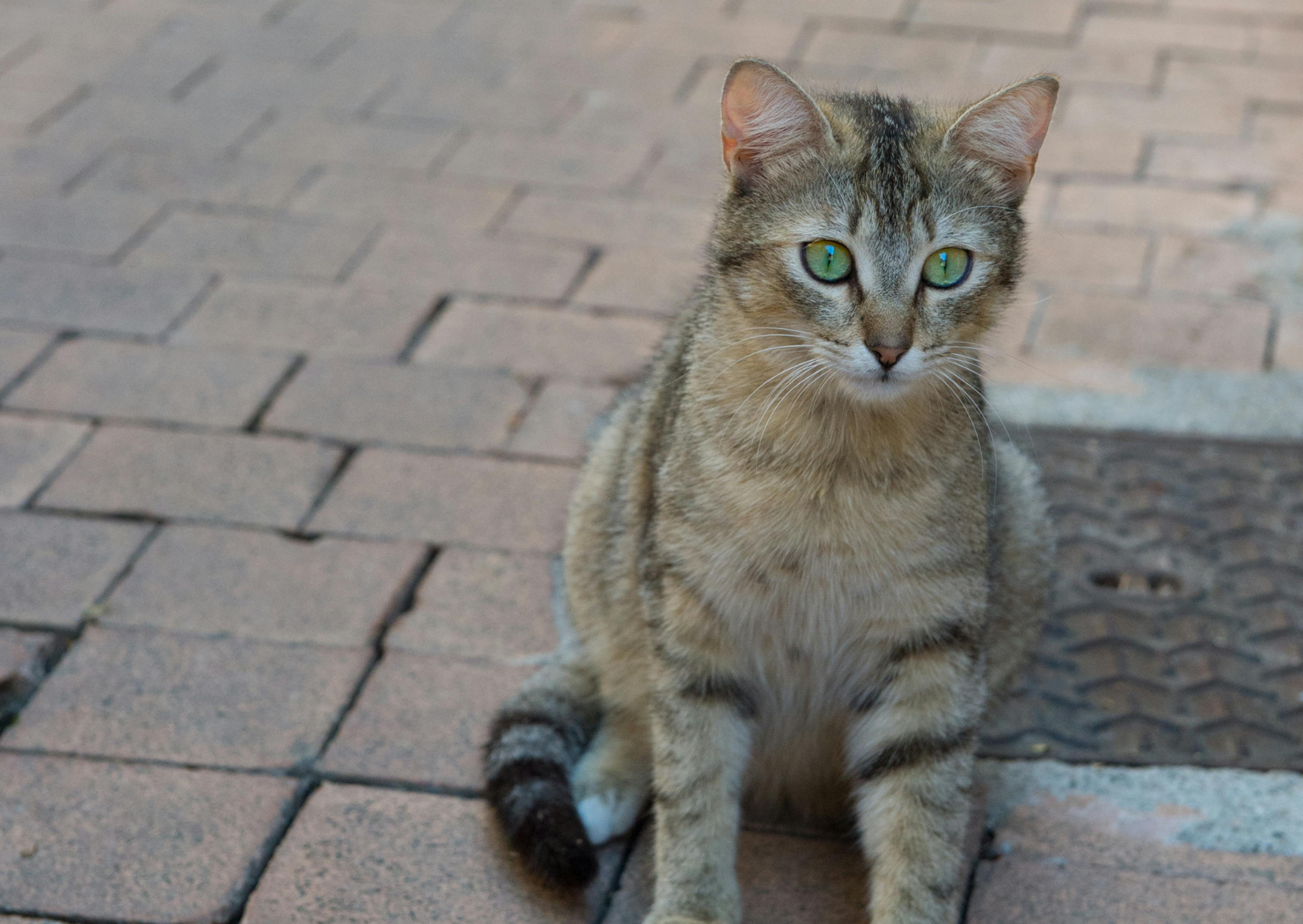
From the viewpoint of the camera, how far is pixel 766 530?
88.0 inches

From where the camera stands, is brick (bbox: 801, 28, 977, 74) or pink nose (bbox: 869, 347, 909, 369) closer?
pink nose (bbox: 869, 347, 909, 369)

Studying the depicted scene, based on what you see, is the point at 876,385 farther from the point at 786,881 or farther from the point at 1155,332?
the point at 1155,332

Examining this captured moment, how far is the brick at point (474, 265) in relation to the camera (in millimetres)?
4211

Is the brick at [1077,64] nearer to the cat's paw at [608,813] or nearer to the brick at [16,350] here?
the brick at [16,350]

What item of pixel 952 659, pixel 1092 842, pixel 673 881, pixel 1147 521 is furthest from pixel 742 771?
pixel 1147 521

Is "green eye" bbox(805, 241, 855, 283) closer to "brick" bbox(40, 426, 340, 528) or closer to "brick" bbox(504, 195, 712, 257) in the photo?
"brick" bbox(40, 426, 340, 528)

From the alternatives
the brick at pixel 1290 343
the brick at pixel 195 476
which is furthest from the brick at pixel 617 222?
the brick at pixel 1290 343

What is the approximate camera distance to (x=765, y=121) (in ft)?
7.11

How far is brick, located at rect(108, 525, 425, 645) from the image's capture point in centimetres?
298

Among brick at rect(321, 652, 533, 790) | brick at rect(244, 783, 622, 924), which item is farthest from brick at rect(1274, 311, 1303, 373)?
brick at rect(244, 783, 622, 924)

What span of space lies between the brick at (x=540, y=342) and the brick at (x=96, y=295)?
0.80 metres

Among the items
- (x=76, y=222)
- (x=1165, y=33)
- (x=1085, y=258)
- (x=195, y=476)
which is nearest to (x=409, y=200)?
(x=76, y=222)

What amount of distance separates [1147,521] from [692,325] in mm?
1380

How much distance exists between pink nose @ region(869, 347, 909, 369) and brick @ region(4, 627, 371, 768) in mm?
1340
